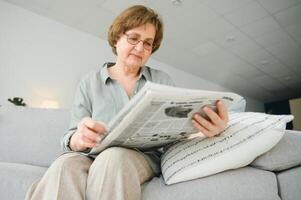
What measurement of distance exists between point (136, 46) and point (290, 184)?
695mm

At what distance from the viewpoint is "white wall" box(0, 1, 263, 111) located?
320 centimetres

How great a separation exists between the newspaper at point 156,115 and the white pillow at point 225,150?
0.06m

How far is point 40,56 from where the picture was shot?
3406 mm

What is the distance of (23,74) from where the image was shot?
3268mm

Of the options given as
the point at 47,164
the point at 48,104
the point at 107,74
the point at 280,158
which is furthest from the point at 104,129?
the point at 48,104

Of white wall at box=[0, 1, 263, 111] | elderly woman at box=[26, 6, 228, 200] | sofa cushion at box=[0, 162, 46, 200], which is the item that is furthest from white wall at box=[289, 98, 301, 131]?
sofa cushion at box=[0, 162, 46, 200]

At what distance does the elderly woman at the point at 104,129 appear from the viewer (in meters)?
0.60

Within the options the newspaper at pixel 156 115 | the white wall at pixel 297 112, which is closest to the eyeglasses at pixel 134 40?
the newspaper at pixel 156 115

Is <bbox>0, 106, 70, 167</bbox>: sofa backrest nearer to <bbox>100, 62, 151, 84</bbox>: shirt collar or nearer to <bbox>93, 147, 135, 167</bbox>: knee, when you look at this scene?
<bbox>100, 62, 151, 84</bbox>: shirt collar

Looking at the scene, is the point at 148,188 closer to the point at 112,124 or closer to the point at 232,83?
the point at 112,124

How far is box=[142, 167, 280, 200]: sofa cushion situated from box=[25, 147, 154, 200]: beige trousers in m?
0.08

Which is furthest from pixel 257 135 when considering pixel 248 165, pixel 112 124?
pixel 112 124

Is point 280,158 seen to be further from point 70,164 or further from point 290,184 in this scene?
point 70,164

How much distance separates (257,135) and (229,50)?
3871mm
